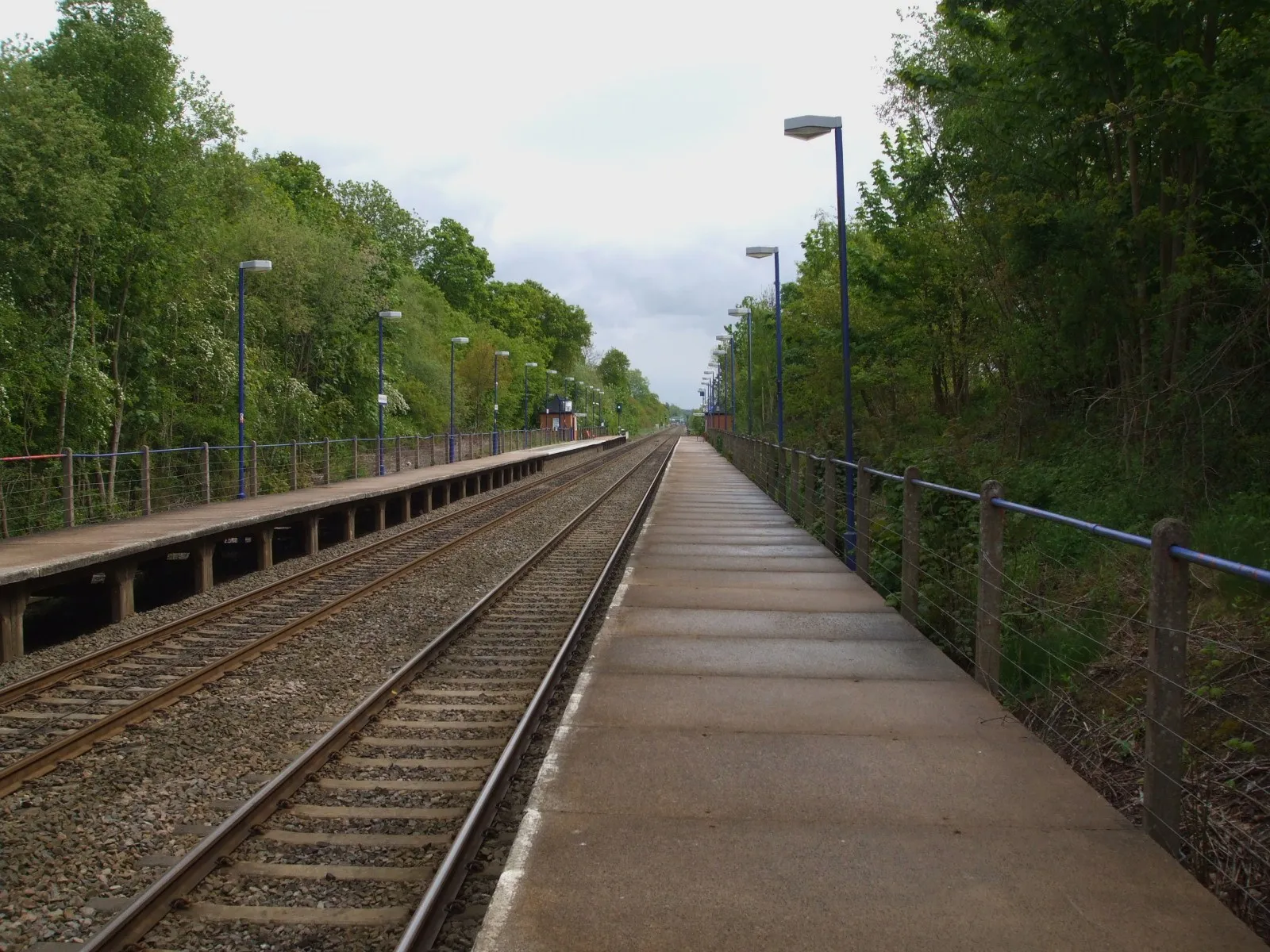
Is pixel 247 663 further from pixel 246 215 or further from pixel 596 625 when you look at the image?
pixel 246 215

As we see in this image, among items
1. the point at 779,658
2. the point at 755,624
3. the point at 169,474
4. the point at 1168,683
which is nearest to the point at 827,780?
the point at 1168,683

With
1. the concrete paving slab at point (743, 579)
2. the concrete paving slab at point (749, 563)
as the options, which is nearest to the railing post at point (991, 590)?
the concrete paving slab at point (743, 579)

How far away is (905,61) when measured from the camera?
2170cm

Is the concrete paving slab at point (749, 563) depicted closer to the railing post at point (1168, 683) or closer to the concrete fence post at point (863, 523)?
the concrete fence post at point (863, 523)

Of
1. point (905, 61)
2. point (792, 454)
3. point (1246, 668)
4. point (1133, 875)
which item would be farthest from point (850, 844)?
point (905, 61)

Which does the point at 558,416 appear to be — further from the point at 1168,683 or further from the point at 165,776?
the point at 1168,683

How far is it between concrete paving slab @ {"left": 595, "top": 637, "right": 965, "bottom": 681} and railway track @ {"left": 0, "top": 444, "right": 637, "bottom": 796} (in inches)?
130

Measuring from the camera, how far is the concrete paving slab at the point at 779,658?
22.3ft

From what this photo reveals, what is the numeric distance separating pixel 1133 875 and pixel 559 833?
2094mm

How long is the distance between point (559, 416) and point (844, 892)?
8146 centimetres

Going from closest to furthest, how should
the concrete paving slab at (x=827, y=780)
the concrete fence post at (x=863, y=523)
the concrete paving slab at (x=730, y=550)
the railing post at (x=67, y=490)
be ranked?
the concrete paving slab at (x=827, y=780) < the concrete fence post at (x=863, y=523) < the concrete paving slab at (x=730, y=550) < the railing post at (x=67, y=490)

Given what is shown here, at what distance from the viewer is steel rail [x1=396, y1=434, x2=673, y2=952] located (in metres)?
3.78

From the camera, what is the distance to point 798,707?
5930mm

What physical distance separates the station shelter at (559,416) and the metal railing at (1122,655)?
66.8m
